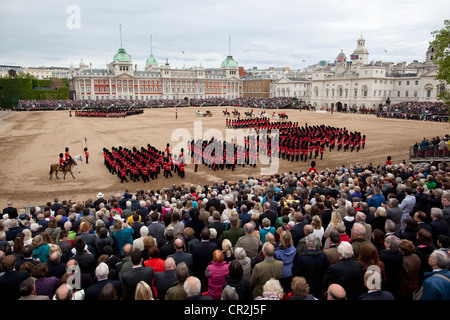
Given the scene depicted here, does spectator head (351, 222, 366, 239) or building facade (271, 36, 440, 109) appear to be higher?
building facade (271, 36, 440, 109)

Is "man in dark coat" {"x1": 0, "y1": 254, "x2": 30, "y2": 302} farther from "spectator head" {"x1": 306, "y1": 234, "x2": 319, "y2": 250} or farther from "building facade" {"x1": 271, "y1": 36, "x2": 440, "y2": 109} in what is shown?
"building facade" {"x1": 271, "y1": 36, "x2": 440, "y2": 109}

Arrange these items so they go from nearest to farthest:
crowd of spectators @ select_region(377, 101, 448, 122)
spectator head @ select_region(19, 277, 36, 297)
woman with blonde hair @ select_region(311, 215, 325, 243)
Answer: spectator head @ select_region(19, 277, 36, 297) → woman with blonde hair @ select_region(311, 215, 325, 243) → crowd of spectators @ select_region(377, 101, 448, 122)

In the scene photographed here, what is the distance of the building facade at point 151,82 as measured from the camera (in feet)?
271

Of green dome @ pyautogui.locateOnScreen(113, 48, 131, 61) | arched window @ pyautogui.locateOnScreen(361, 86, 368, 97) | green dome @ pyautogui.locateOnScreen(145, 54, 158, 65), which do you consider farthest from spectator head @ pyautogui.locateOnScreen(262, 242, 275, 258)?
green dome @ pyautogui.locateOnScreen(145, 54, 158, 65)

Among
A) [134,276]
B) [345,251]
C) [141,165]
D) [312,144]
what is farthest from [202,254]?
[312,144]

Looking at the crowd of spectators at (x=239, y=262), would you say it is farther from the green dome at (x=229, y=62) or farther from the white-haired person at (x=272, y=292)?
the green dome at (x=229, y=62)

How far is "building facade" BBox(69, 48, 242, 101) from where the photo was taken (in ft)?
271

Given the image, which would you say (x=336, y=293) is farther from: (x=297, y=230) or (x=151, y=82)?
(x=151, y=82)

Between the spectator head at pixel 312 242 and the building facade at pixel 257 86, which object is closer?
the spectator head at pixel 312 242

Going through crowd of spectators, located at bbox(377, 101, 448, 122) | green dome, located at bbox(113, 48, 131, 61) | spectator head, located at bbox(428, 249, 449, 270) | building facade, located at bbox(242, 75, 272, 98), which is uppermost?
green dome, located at bbox(113, 48, 131, 61)

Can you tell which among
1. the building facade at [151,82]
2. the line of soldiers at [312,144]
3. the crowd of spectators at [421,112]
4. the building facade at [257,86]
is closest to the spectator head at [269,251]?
the line of soldiers at [312,144]

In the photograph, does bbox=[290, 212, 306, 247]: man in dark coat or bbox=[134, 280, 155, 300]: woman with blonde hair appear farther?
bbox=[290, 212, 306, 247]: man in dark coat

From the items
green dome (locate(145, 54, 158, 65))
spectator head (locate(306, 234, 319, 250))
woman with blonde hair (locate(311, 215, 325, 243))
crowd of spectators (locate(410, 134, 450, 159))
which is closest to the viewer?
spectator head (locate(306, 234, 319, 250))

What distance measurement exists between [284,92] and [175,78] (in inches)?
1371
